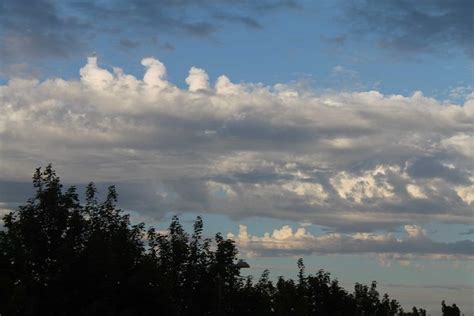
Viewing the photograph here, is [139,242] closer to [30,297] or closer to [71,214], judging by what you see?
[71,214]

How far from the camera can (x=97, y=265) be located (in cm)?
2622

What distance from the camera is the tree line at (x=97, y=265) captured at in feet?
85.2

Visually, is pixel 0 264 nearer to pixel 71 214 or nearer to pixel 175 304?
pixel 71 214

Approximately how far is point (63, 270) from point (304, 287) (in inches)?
1002

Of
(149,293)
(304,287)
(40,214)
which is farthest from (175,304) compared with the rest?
(304,287)

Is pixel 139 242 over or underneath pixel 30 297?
over

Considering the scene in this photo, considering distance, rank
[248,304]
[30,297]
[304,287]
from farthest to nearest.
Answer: [304,287]
[248,304]
[30,297]

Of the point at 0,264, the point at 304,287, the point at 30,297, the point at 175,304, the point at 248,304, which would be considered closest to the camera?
the point at 30,297

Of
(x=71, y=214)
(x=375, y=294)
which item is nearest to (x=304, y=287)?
(x=375, y=294)

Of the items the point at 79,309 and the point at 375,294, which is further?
the point at 375,294

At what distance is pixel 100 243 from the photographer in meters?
26.8

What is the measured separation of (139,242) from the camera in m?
30.8

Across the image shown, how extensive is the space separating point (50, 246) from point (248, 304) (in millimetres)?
13666

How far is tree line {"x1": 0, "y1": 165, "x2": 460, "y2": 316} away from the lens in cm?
2597
